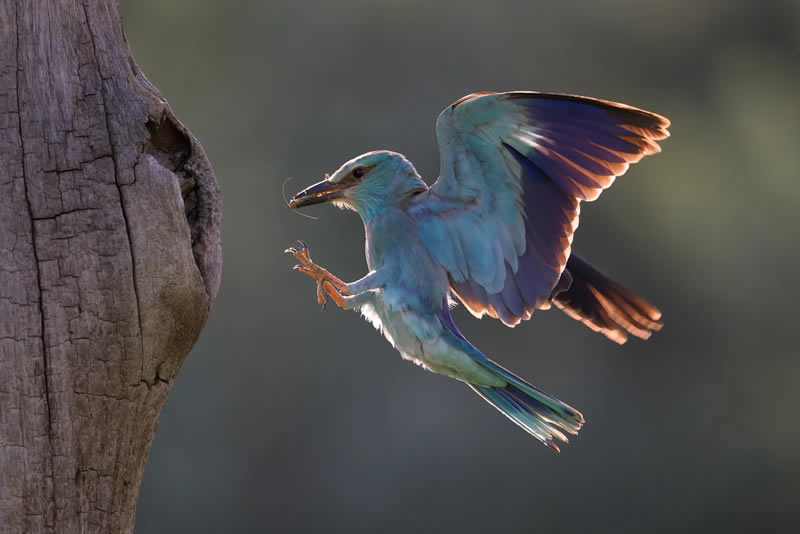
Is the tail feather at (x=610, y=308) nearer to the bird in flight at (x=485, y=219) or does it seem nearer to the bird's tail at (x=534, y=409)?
the bird in flight at (x=485, y=219)

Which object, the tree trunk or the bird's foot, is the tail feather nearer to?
the bird's foot

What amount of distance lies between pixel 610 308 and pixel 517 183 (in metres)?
0.65

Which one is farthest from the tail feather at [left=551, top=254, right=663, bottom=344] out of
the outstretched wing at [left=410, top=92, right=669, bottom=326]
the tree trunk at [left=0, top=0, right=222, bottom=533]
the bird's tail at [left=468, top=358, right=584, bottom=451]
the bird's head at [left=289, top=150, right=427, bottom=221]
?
the tree trunk at [left=0, top=0, right=222, bottom=533]

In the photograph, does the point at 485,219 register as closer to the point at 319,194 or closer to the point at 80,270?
the point at 319,194

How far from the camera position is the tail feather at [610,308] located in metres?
3.19

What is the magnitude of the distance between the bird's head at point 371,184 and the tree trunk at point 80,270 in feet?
2.47

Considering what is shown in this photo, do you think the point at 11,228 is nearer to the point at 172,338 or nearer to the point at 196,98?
Result: the point at 172,338

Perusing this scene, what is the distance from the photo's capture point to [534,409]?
2.72 meters

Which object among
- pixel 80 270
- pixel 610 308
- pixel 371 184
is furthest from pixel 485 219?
pixel 80 270

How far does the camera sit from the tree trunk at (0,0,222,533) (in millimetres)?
2049

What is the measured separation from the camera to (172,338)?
2.23 metres

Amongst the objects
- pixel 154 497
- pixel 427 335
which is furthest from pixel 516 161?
pixel 154 497

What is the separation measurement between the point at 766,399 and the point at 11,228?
7.85 m

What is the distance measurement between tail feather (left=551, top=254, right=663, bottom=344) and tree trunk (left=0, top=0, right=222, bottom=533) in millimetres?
1420
